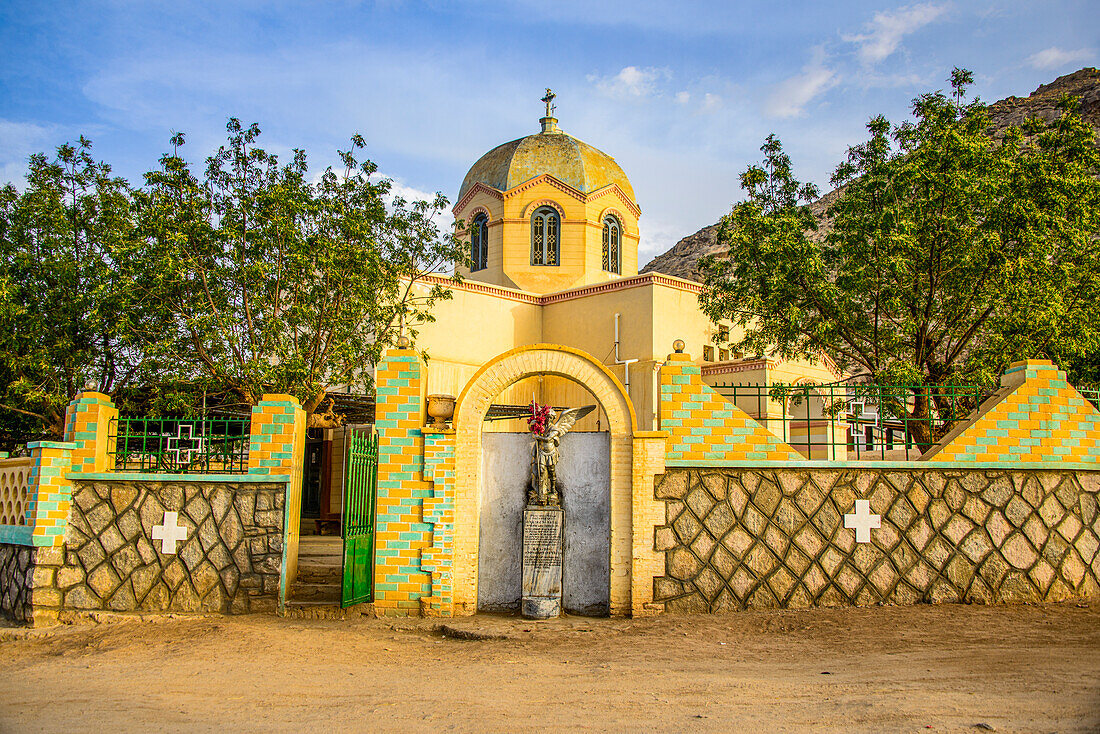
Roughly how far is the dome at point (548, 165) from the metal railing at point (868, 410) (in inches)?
343

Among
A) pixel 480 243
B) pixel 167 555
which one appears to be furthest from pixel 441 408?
pixel 480 243

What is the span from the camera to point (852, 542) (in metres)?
9.07

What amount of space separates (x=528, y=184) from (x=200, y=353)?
11.3m

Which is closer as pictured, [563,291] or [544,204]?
[563,291]

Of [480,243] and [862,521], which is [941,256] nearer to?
[862,521]

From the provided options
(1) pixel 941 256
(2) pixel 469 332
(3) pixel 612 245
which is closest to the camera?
(1) pixel 941 256

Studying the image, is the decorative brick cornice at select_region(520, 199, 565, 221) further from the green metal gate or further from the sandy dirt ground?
the sandy dirt ground

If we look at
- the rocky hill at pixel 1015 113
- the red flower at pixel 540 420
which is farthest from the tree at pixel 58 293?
the rocky hill at pixel 1015 113

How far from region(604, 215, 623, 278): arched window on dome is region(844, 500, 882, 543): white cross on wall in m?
15.1

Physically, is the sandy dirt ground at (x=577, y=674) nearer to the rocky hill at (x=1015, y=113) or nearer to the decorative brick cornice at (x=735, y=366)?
the decorative brick cornice at (x=735, y=366)

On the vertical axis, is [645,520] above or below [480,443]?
below

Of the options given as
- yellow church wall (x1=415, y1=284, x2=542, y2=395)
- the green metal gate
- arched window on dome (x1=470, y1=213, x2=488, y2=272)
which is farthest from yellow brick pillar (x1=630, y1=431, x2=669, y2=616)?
arched window on dome (x1=470, y1=213, x2=488, y2=272)

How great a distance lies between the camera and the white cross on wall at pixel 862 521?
906 cm

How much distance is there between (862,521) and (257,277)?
1036cm
